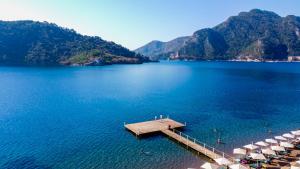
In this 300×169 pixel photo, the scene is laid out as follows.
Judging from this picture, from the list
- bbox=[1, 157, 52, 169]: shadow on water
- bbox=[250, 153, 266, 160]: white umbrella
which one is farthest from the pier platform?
bbox=[250, 153, 266, 160]: white umbrella

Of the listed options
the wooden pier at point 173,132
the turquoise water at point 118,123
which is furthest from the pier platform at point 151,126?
the turquoise water at point 118,123

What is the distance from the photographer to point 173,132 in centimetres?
5831

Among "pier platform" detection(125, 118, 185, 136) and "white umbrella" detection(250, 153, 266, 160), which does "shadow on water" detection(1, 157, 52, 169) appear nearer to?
"pier platform" detection(125, 118, 185, 136)

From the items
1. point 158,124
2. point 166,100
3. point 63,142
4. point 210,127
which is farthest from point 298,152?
point 166,100

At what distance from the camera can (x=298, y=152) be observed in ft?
154

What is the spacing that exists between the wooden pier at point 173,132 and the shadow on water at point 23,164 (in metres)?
20.5

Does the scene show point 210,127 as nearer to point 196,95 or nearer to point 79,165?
point 79,165

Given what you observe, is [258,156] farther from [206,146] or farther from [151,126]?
[151,126]

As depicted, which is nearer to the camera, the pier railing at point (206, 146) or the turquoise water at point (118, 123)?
the pier railing at point (206, 146)

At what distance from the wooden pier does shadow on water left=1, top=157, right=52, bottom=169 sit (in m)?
20.5

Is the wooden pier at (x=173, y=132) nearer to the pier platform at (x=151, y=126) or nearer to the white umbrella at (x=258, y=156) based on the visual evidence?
the pier platform at (x=151, y=126)

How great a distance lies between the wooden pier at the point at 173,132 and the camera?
Result: 1898 inches

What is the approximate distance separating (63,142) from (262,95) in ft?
275

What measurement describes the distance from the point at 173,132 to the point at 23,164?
1130 inches
